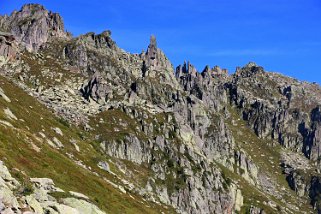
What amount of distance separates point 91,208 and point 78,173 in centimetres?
2937

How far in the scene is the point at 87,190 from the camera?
71688 mm

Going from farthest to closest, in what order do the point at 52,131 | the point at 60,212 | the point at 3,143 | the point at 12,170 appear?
the point at 52,131 < the point at 3,143 < the point at 12,170 < the point at 60,212

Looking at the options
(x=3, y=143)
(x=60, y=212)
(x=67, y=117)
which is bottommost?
(x=60, y=212)

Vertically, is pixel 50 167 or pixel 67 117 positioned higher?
pixel 67 117

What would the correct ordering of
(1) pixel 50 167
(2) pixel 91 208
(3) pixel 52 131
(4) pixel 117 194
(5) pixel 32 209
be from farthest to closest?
(3) pixel 52 131, (4) pixel 117 194, (1) pixel 50 167, (2) pixel 91 208, (5) pixel 32 209

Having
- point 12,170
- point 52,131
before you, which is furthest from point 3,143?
point 52,131

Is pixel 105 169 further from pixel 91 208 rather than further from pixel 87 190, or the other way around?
pixel 91 208

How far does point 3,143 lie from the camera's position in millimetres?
61438

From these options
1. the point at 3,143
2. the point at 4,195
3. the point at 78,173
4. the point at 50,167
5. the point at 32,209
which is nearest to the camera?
the point at 4,195

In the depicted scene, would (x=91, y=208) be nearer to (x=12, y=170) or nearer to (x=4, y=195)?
(x=12, y=170)

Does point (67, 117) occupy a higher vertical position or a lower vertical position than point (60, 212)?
higher

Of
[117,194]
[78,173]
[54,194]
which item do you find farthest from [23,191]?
[117,194]

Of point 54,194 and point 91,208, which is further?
point 91,208

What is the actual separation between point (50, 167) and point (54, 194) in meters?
21.7
